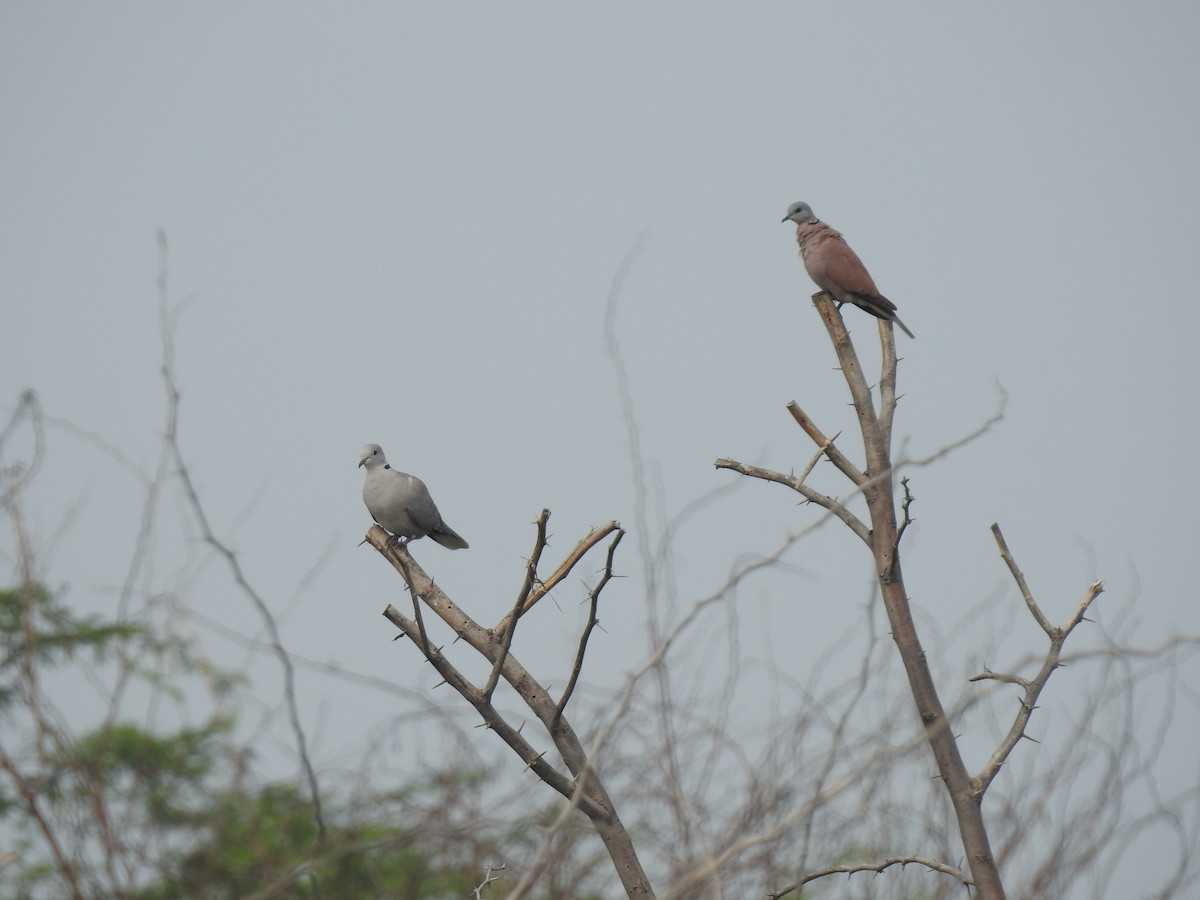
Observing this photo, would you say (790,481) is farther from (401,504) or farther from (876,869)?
(401,504)

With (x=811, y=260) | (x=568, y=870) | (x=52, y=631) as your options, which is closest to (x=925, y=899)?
(x=568, y=870)

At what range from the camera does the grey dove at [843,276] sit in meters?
5.07

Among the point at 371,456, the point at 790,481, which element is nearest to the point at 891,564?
the point at 790,481

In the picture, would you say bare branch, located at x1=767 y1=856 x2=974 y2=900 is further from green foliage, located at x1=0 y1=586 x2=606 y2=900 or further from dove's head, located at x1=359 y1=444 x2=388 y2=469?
dove's head, located at x1=359 y1=444 x2=388 y2=469

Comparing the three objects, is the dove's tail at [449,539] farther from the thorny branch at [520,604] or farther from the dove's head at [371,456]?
the thorny branch at [520,604]

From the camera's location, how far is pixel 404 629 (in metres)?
3.33

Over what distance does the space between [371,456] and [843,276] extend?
2.33 m

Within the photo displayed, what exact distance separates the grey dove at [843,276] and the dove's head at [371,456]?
2.20 m

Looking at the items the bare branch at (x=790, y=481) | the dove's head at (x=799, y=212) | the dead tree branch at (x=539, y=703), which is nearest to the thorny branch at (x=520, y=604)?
the dead tree branch at (x=539, y=703)

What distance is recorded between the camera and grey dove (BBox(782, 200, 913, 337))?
5.07 meters

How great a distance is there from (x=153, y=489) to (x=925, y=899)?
134 inches

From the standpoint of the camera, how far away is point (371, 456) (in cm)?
542

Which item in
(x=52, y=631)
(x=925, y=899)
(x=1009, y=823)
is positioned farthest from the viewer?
(x=52, y=631)

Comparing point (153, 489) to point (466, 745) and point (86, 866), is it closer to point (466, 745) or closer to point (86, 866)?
point (86, 866)
